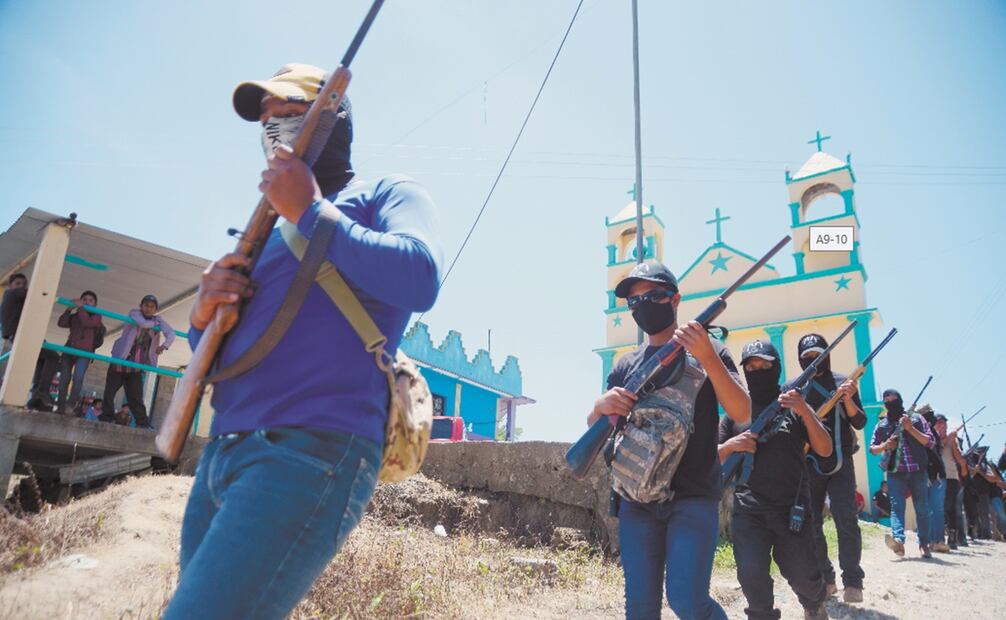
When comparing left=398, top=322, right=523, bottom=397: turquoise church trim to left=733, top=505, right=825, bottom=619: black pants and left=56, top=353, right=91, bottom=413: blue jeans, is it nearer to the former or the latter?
left=56, top=353, right=91, bottom=413: blue jeans

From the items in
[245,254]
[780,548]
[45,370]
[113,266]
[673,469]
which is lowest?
[780,548]

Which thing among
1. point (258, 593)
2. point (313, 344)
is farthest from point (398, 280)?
point (258, 593)

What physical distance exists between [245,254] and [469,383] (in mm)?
19523

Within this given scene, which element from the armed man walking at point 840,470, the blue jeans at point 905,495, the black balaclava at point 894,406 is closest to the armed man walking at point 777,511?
the armed man walking at point 840,470

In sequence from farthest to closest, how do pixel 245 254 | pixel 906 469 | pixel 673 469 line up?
pixel 906 469 → pixel 673 469 → pixel 245 254

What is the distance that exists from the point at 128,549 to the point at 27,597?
103cm

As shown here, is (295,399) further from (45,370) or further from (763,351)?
(45,370)

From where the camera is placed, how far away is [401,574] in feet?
13.8

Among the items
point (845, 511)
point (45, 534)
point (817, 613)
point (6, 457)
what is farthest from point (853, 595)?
point (6, 457)

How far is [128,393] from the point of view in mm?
7922

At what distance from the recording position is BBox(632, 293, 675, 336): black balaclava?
124 inches

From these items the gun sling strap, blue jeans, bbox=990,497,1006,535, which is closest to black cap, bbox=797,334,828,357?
the gun sling strap

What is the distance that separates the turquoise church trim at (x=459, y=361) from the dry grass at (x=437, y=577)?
12717 mm

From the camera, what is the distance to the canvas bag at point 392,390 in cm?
141
